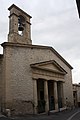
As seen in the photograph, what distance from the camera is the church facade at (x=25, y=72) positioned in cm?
1992

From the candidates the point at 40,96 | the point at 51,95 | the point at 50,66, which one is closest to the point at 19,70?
the point at 50,66

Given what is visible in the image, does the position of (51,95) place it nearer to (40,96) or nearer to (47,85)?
(40,96)

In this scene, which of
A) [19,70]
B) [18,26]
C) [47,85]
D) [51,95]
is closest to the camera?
[19,70]

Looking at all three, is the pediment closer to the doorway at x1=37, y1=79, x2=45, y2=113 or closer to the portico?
the portico

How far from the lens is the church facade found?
65.4ft

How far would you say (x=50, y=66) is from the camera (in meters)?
25.1

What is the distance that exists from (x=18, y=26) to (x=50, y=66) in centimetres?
653

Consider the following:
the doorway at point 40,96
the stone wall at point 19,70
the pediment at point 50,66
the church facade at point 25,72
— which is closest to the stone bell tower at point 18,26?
the church facade at point 25,72

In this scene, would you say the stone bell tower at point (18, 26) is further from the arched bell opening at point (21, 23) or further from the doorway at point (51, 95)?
the doorway at point (51, 95)

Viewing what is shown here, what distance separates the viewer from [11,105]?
1939 cm

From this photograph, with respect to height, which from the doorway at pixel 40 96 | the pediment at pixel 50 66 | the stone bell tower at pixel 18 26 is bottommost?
the doorway at pixel 40 96

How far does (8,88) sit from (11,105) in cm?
169

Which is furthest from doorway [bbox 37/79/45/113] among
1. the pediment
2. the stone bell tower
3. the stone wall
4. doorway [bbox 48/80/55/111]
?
the stone bell tower

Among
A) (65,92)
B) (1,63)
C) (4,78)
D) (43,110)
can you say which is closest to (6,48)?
(1,63)
